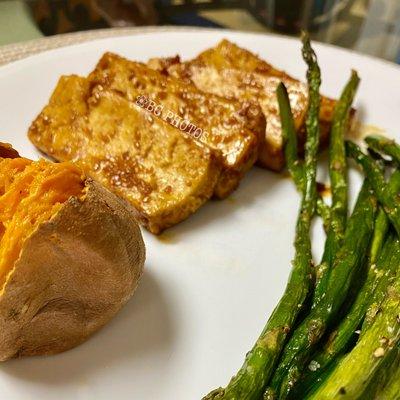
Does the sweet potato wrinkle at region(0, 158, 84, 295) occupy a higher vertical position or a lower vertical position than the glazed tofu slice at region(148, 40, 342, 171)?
higher

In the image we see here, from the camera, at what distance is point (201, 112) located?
8.66 feet

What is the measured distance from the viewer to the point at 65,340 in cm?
195

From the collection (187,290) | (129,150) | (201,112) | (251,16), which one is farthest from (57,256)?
(251,16)

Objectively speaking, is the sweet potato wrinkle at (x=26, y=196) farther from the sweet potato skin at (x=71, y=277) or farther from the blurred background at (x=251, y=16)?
the blurred background at (x=251, y=16)

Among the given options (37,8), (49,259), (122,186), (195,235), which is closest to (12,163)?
(49,259)

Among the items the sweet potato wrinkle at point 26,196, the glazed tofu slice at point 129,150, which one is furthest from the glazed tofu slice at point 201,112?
the sweet potato wrinkle at point 26,196

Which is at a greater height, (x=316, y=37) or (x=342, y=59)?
(x=342, y=59)

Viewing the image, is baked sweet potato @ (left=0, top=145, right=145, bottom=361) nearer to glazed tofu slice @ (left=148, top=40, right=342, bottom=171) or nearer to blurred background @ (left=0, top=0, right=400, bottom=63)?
glazed tofu slice @ (left=148, top=40, right=342, bottom=171)

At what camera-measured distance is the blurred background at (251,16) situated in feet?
14.9

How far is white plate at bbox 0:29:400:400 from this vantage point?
190 cm

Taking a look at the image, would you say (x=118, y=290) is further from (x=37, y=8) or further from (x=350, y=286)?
(x=37, y=8)

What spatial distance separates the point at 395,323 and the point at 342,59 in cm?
206

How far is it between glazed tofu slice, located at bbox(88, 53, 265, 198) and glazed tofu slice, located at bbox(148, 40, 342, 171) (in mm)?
155

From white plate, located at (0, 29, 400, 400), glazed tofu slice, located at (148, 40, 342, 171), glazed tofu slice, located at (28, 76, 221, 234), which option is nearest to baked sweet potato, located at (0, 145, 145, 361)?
white plate, located at (0, 29, 400, 400)
